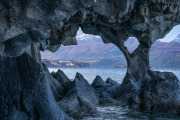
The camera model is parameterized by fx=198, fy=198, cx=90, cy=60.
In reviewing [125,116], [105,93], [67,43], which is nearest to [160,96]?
[125,116]

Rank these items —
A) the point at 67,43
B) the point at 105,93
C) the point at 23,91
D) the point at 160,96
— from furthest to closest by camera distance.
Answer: the point at 67,43 < the point at 105,93 < the point at 160,96 < the point at 23,91

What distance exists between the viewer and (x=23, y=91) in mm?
4578

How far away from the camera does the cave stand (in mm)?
4605

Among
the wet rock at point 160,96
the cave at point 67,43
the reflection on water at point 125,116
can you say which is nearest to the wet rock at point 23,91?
the cave at point 67,43

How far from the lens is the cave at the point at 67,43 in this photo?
461 centimetres

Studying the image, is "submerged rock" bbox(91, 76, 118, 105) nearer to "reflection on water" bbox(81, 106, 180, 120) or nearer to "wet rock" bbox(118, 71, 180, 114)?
"wet rock" bbox(118, 71, 180, 114)

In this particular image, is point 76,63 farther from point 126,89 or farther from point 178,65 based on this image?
point 126,89

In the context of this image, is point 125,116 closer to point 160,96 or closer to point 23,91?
point 160,96

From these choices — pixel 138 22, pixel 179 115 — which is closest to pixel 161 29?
pixel 138 22

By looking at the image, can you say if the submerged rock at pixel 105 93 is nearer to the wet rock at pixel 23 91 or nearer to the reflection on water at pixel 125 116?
the reflection on water at pixel 125 116

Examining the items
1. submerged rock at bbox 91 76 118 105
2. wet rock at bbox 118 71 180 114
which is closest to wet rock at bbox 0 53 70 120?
wet rock at bbox 118 71 180 114

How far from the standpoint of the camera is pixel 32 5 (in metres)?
7.10

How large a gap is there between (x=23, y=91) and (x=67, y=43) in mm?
15578

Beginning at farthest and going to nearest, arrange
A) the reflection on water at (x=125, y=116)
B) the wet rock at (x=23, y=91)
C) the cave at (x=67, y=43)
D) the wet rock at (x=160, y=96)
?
1. the wet rock at (x=160, y=96)
2. the reflection on water at (x=125, y=116)
3. the cave at (x=67, y=43)
4. the wet rock at (x=23, y=91)
